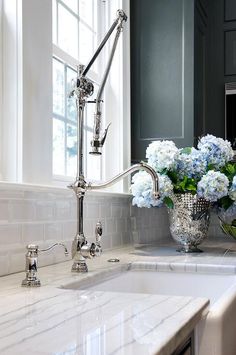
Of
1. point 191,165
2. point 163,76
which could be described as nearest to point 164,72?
point 163,76

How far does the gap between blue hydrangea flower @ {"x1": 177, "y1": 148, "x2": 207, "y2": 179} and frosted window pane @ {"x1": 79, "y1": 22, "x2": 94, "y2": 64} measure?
0.63 metres

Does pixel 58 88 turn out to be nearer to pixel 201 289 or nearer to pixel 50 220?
pixel 50 220

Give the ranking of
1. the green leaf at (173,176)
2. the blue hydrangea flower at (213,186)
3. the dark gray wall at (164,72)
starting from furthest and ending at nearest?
1. the dark gray wall at (164,72)
2. the green leaf at (173,176)
3. the blue hydrangea flower at (213,186)

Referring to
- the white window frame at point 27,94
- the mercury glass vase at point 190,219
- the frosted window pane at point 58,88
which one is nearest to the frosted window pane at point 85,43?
the frosted window pane at point 58,88

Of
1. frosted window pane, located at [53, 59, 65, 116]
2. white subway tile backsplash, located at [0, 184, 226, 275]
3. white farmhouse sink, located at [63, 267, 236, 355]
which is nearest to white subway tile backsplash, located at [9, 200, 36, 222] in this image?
white subway tile backsplash, located at [0, 184, 226, 275]

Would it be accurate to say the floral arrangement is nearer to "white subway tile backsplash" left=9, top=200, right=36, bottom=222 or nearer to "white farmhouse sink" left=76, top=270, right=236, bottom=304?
"white farmhouse sink" left=76, top=270, right=236, bottom=304

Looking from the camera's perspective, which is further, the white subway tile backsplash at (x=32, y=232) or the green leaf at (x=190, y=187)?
the green leaf at (x=190, y=187)

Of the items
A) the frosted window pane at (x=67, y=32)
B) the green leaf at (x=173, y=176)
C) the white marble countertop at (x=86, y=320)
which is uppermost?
the frosted window pane at (x=67, y=32)

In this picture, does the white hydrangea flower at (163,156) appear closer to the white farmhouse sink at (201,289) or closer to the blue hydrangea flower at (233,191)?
the blue hydrangea flower at (233,191)

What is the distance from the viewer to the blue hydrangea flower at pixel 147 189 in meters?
1.92

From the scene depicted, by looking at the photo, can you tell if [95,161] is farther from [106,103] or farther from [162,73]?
[162,73]

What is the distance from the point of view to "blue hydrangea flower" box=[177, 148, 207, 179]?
1960mm

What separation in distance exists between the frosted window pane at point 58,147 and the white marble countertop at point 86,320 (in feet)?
2.42

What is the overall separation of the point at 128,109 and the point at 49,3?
865 millimetres
